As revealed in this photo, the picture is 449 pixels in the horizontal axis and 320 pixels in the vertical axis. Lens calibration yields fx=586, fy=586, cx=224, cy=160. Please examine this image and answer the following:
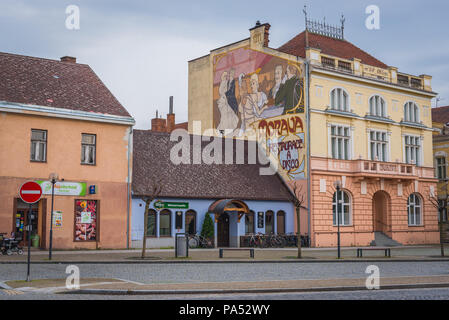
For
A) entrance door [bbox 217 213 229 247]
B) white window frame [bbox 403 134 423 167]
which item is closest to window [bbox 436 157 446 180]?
white window frame [bbox 403 134 423 167]

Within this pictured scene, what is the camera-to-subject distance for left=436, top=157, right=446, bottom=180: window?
161 ft

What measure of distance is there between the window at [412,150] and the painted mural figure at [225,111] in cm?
1326

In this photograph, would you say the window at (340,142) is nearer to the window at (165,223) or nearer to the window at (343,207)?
the window at (343,207)

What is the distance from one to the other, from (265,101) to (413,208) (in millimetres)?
14378

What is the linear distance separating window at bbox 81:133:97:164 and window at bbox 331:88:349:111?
1666 cm

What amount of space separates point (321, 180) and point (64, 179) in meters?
16.7

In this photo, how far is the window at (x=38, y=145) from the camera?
30.8 meters

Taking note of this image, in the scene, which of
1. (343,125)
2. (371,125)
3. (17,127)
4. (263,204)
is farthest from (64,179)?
(371,125)

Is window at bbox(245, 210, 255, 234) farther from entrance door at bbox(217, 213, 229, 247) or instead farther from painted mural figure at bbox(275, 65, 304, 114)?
painted mural figure at bbox(275, 65, 304, 114)

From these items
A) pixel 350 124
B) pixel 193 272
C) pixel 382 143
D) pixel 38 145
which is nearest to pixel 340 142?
pixel 350 124

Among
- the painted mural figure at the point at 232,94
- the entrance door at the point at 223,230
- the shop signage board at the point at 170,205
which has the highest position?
the painted mural figure at the point at 232,94

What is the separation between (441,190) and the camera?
161ft

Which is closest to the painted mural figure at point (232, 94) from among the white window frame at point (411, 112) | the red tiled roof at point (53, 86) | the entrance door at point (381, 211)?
the red tiled roof at point (53, 86)
